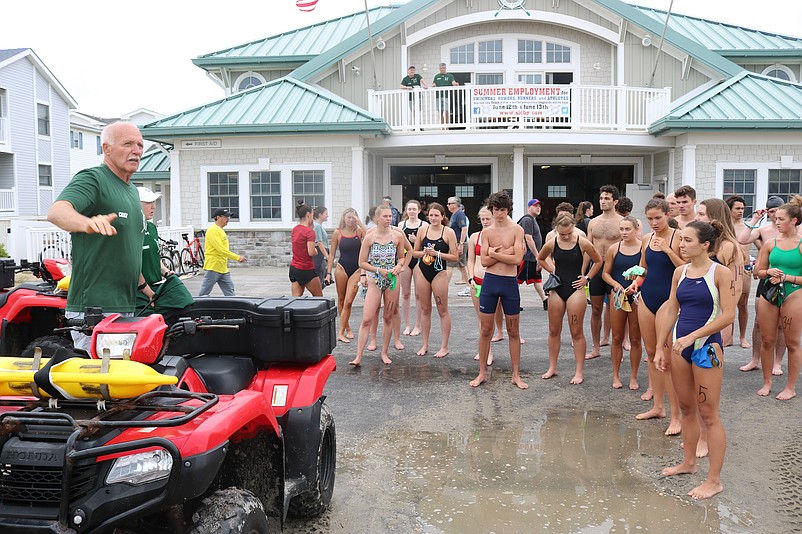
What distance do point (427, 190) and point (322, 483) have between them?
19131mm

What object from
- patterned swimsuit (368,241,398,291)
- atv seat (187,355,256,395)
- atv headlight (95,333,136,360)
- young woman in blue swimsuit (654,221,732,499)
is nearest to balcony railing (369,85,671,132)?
patterned swimsuit (368,241,398,291)

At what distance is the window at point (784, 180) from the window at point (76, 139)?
1622 inches

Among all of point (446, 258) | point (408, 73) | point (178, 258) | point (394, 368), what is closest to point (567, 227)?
point (446, 258)

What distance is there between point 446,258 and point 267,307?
467 cm

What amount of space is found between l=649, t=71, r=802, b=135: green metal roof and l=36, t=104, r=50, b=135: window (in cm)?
2913

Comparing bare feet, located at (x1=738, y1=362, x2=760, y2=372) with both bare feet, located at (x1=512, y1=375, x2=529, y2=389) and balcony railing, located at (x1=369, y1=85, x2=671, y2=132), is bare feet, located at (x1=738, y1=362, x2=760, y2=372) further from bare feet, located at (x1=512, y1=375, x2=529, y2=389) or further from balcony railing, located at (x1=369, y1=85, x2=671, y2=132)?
balcony railing, located at (x1=369, y1=85, x2=671, y2=132)

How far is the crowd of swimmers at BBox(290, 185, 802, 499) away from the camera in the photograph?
4551 mm

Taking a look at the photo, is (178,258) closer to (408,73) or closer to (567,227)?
(408,73)

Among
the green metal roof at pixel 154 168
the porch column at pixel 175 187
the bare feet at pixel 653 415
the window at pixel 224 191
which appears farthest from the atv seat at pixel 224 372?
the green metal roof at pixel 154 168

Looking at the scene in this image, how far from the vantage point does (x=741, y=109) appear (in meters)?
17.9

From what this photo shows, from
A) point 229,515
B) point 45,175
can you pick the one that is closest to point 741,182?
point 229,515

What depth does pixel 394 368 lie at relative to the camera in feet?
25.8

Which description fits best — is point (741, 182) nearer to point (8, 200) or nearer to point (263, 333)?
point (263, 333)

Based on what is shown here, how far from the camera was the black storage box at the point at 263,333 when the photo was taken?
389cm
